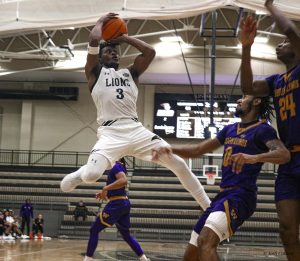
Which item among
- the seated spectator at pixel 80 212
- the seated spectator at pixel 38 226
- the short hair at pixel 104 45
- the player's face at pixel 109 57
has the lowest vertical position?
the seated spectator at pixel 38 226

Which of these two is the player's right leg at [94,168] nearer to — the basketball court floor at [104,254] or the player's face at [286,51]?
the player's face at [286,51]

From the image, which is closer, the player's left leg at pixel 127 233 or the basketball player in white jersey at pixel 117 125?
the basketball player in white jersey at pixel 117 125

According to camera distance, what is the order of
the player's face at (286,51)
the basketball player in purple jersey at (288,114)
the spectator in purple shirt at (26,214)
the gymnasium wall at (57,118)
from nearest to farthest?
1. the basketball player in purple jersey at (288,114)
2. the player's face at (286,51)
3. the spectator in purple shirt at (26,214)
4. the gymnasium wall at (57,118)

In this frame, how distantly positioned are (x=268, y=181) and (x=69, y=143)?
10186mm

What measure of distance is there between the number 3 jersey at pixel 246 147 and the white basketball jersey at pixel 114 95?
1502mm

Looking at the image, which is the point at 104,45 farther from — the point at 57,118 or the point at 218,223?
the point at 57,118

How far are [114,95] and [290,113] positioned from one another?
2.24 m

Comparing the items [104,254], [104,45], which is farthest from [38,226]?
[104,45]

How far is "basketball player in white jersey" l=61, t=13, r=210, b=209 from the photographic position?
19.4 feet

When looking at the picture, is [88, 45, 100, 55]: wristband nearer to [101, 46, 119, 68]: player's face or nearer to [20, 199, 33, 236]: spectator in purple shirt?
[101, 46, 119, 68]: player's face

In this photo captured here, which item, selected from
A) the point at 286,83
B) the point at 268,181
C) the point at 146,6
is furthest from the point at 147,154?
the point at 268,181

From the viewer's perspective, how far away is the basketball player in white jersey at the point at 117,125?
591cm

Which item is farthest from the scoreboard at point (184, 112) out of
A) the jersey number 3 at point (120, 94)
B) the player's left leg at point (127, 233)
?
the jersey number 3 at point (120, 94)

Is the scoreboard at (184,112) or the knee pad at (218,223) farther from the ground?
the scoreboard at (184,112)
